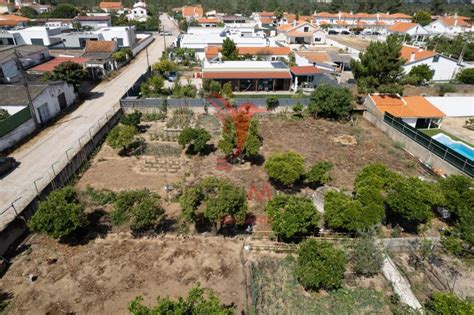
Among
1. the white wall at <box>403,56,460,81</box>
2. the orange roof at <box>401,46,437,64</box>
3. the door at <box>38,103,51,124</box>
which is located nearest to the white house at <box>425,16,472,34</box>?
the white wall at <box>403,56,460,81</box>

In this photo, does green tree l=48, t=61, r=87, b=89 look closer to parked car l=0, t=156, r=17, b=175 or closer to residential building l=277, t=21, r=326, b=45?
parked car l=0, t=156, r=17, b=175

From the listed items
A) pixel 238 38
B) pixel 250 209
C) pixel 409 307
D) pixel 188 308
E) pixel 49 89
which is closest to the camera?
pixel 188 308

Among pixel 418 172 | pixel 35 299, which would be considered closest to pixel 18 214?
pixel 35 299

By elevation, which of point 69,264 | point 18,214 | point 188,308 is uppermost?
point 188,308

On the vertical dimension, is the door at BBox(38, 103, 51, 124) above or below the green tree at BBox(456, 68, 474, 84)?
below

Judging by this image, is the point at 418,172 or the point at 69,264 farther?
the point at 418,172

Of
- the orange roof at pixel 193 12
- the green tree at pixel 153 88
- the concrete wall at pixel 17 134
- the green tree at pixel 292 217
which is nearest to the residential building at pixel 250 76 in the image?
the green tree at pixel 153 88

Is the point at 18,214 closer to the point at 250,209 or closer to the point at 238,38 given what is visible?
the point at 250,209

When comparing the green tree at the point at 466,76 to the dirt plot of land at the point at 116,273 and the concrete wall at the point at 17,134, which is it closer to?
the dirt plot of land at the point at 116,273
